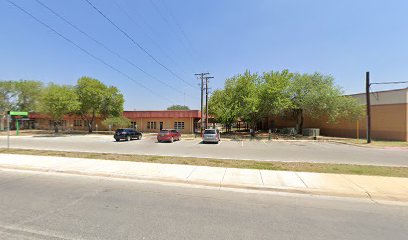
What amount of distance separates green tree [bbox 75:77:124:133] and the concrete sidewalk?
3078 cm

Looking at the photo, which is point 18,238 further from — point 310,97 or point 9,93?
point 9,93

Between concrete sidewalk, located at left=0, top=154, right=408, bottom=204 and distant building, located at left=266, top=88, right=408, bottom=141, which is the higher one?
distant building, located at left=266, top=88, right=408, bottom=141

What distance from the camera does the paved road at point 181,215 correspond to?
3811 mm

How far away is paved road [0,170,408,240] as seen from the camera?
3.81 m

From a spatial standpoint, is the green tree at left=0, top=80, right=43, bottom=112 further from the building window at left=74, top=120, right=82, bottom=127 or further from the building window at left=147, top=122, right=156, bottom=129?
the building window at left=147, top=122, right=156, bottom=129

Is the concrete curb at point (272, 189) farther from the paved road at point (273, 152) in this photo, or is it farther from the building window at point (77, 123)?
the building window at point (77, 123)

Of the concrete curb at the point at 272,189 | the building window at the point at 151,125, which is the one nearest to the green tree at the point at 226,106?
the building window at the point at 151,125

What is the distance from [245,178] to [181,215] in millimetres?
3416

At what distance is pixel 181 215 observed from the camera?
460 centimetres

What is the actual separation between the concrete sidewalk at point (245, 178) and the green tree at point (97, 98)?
101 feet

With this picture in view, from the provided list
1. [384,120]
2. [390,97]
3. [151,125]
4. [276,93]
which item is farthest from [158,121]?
[390,97]

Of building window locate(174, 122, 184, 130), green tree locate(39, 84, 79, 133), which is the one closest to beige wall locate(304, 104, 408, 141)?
building window locate(174, 122, 184, 130)

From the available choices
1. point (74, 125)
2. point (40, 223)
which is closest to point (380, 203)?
point (40, 223)

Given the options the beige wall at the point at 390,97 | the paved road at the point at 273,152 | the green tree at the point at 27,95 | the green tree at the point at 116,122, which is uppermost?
the green tree at the point at 27,95
